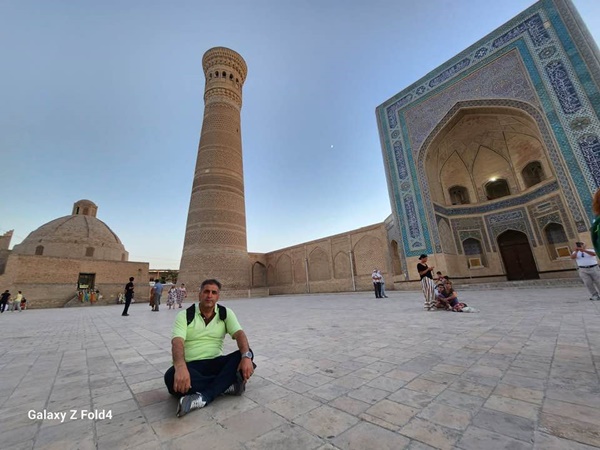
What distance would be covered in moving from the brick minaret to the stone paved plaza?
11.8 meters

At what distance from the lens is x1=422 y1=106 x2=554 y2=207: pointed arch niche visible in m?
9.72

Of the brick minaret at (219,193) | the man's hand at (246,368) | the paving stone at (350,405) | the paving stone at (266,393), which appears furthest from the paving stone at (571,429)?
the brick minaret at (219,193)

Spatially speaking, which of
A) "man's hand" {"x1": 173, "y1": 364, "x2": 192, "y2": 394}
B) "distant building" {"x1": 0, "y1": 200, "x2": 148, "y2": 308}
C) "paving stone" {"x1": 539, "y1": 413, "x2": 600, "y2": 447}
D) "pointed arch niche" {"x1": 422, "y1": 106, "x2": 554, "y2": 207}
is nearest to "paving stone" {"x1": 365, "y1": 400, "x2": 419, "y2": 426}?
"paving stone" {"x1": 539, "y1": 413, "x2": 600, "y2": 447}

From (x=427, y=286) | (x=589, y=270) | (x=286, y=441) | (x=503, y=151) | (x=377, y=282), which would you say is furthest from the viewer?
(x=503, y=151)

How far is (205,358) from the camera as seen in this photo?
152 centimetres

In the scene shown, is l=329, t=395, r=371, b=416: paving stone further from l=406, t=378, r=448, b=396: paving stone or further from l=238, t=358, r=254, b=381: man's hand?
l=238, t=358, r=254, b=381: man's hand

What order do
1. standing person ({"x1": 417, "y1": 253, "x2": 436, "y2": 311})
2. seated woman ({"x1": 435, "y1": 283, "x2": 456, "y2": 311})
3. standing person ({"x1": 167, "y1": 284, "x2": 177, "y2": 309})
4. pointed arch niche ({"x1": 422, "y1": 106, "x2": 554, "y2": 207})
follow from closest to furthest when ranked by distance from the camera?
1. seated woman ({"x1": 435, "y1": 283, "x2": 456, "y2": 311})
2. standing person ({"x1": 417, "y1": 253, "x2": 436, "y2": 311})
3. pointed arch niche ({"x1": 422, "y1": 106, "x2": 554, "y2": 207})
4. standing person ({"x1": 167, "y1": 284, "x2": 177, "y2": 309})

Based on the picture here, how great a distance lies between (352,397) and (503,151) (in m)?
12.9

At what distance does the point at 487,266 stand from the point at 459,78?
7.09 metres

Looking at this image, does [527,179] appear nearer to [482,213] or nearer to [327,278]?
[482,213]

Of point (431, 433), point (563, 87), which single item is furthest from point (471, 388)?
point (563, 87)

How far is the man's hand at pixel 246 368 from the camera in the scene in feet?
4.64

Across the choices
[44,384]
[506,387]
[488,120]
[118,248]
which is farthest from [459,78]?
[118,248]

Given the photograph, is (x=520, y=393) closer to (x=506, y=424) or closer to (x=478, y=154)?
(x=506, y=424)
